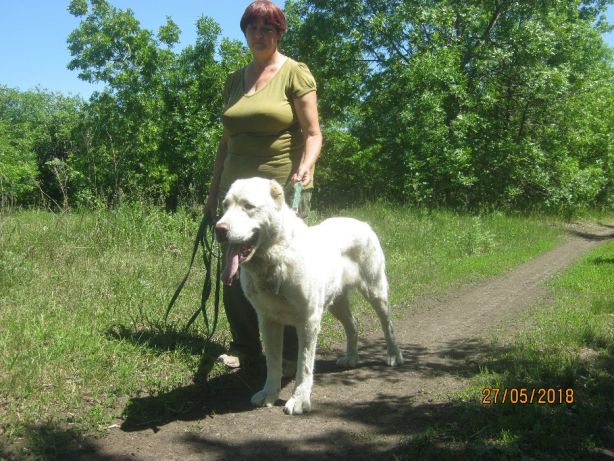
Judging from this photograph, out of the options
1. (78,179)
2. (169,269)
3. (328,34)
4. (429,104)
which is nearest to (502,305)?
(169,269)

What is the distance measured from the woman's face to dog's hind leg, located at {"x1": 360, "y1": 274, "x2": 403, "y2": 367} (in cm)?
196

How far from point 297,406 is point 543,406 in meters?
1.51

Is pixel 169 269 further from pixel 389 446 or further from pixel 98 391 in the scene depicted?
pixel 389 446

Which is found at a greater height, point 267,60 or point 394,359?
point 267,60

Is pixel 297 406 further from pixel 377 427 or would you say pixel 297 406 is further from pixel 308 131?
pixel 308 131

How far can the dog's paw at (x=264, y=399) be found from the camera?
3.92 meters

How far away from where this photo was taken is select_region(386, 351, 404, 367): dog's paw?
4812 mm

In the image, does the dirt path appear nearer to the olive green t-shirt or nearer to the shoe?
the shoe

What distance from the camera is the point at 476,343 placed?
540 cm

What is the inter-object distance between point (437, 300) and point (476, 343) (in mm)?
1950

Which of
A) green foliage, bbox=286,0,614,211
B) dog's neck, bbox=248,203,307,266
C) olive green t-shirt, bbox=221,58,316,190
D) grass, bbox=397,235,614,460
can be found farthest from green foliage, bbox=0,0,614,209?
dog's neck, bbox=248,203,307,266

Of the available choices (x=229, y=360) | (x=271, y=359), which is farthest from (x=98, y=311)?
(x=271, y=359)

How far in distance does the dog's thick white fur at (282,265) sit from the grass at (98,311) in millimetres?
865

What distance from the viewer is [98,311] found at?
5.11 meters
